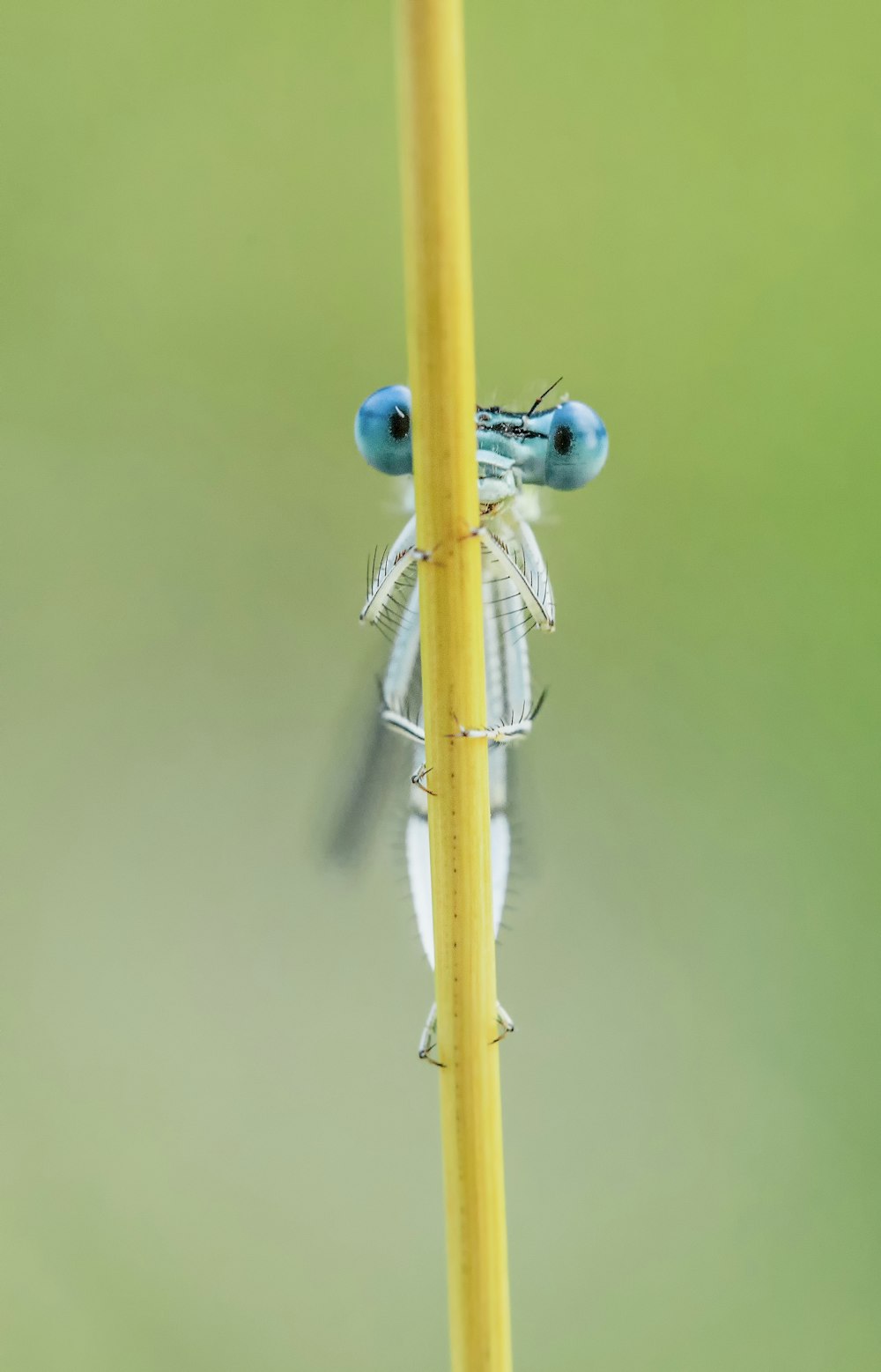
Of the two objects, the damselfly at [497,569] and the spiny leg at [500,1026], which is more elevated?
the damselfly at [497,569]

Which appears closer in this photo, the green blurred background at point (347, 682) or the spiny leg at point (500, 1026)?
the spiny leg at point (500, 1026)

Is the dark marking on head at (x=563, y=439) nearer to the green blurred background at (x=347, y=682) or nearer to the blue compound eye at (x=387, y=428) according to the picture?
the blue compound eye at (x=387, y=428)

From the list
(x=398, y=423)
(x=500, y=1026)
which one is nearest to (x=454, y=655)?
(x=500, y=1026)

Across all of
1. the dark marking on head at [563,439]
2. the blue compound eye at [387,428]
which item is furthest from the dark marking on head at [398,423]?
the dark marking on head at [563,439]

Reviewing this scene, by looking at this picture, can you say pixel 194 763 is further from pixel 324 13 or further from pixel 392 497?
pixel 324 13

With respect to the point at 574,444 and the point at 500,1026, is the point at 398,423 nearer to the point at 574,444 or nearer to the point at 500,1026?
the point at 574,444

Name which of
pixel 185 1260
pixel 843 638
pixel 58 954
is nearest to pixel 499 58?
pixel 843 638
